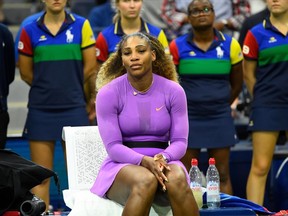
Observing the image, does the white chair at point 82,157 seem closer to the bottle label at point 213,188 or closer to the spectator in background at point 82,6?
the bottle label at point 213,188

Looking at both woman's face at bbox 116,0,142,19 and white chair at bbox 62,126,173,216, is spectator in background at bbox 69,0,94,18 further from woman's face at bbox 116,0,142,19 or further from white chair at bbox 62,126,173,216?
white chair at bbox 62,126,173,216

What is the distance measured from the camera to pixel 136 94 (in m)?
6.53

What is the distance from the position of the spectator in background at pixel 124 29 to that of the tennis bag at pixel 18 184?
193cm

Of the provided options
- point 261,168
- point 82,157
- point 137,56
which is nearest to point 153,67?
point 137,56

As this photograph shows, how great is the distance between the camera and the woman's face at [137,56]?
6.49 m

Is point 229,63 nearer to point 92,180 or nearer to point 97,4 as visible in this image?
point 92,180

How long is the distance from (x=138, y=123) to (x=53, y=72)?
5.17 feet

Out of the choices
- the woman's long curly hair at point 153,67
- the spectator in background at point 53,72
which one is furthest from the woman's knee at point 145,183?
the spectator in background at point 53,72

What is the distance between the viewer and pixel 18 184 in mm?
6215

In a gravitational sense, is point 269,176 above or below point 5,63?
below

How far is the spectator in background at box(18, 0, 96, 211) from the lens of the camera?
7.83 meters

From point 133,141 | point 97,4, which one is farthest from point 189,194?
point 97,4

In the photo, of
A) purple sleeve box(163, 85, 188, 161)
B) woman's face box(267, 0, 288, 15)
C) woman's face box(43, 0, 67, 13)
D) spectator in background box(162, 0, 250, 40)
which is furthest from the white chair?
spectator in background box(162, 0, 250, 40)

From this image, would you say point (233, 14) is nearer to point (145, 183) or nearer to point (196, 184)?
point (196, 184)
